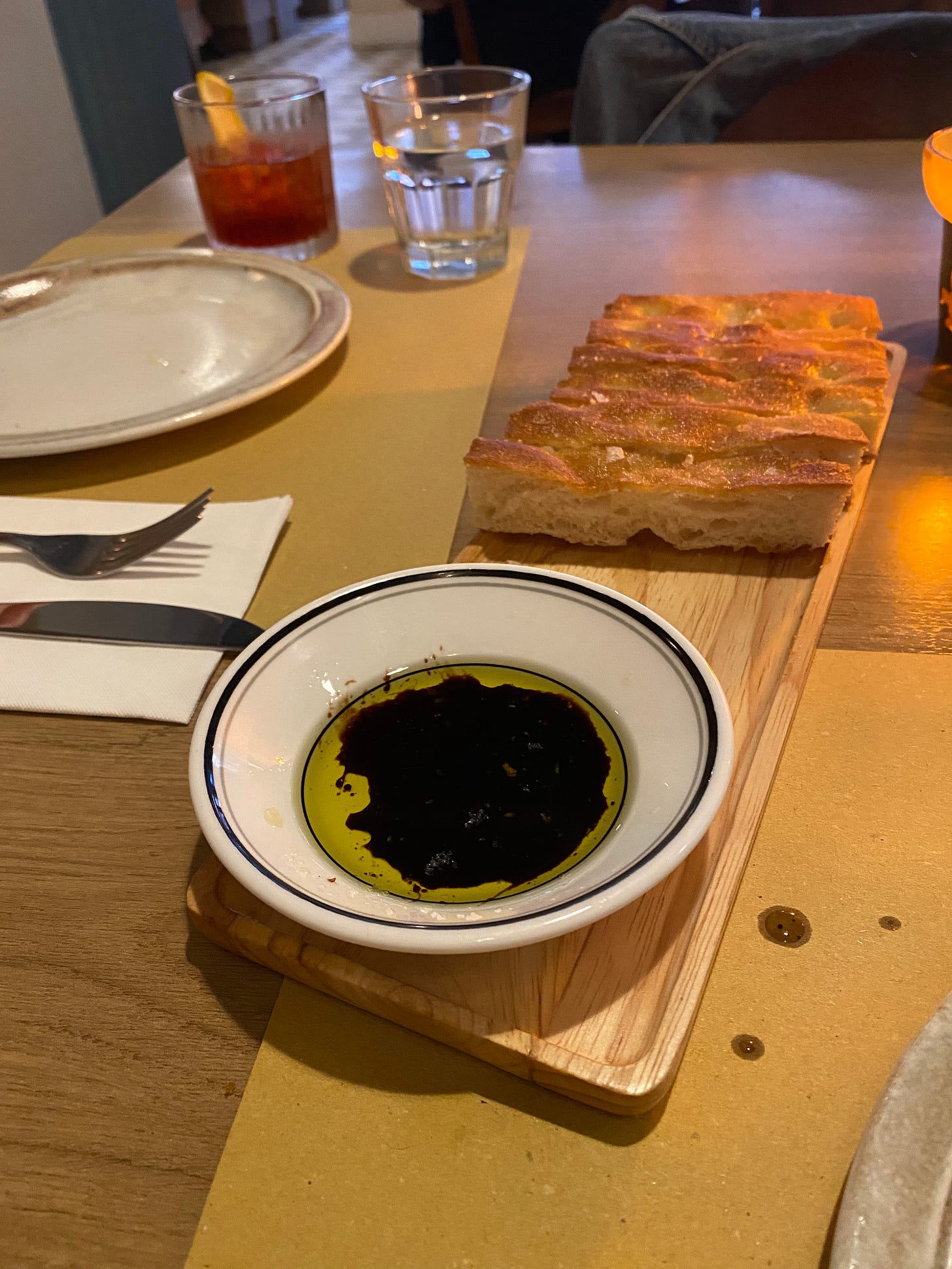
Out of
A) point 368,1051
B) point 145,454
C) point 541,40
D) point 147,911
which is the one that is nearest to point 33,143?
point 541,40

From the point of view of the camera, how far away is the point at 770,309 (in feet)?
3.59

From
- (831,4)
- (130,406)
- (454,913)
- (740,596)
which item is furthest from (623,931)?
(831,4)

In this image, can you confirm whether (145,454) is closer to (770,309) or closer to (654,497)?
(654,497)

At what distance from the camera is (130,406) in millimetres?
1119

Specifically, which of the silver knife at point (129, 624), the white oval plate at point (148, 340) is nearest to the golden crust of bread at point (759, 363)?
the white oval plate at point (148, 340)

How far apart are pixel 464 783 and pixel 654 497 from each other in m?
0.37

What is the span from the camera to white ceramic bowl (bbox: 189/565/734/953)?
484 mm

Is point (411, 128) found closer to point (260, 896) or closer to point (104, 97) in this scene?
point (260, 896)

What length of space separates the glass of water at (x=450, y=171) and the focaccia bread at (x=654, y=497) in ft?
2.31

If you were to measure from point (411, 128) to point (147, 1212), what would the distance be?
58.0 inches

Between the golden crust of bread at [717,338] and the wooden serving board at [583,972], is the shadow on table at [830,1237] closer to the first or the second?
the wooden serving board at [583,972]

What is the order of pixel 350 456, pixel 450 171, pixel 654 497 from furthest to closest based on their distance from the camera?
1. pixel 450 171
2. pixel 350 456
3. pixel 654 497

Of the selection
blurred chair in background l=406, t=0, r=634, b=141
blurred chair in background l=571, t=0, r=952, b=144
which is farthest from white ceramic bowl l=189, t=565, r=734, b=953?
blurred chair in background l=406, t=0, r=634, b=141

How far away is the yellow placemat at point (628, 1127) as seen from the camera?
1.46ft
